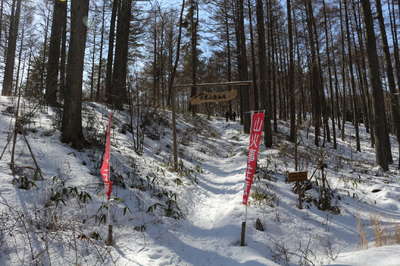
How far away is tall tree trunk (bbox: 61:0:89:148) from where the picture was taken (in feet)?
19.3

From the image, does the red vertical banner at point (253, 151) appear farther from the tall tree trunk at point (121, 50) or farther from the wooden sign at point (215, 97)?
the tall tree trunk at point (121, 50)

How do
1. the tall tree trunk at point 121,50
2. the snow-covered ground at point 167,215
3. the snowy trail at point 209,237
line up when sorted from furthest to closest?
the tall tree trunk at point 121,50 → the snowy trail at point 209,237 → the snow-covered ground at point 167,215

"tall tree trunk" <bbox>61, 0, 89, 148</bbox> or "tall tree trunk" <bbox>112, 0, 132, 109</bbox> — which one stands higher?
"tall tree trunk" <bbox>112, 0, 132, 109</bbox>

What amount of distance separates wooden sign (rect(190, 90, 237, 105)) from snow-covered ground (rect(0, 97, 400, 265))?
235 cm

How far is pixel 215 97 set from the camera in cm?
688

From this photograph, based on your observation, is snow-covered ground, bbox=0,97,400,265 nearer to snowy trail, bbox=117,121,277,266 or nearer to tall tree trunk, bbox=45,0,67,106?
snowy trail, bbox=117,121,277,266

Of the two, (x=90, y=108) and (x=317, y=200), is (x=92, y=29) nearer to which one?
(x=90, y=108)

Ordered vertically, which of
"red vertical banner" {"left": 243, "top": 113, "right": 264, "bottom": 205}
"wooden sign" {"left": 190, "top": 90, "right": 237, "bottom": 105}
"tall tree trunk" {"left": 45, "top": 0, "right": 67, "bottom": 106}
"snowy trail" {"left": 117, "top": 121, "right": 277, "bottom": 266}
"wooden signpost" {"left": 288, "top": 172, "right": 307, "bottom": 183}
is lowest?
"snowy trail" {"left": 117, "top": 121, "right": 277, "bottom": 266}

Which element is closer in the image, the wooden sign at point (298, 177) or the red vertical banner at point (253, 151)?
the red vertical banner at point (253, 151)

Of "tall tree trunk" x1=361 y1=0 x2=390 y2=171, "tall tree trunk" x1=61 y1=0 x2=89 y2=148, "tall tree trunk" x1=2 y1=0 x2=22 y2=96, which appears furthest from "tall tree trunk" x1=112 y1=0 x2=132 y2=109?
"tall tree trunk" x1=361 y1=0 x2=390 y2=171

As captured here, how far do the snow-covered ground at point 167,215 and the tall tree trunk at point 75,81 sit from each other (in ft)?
1.20

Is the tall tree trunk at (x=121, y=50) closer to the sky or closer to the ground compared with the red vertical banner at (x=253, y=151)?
closer to the sky

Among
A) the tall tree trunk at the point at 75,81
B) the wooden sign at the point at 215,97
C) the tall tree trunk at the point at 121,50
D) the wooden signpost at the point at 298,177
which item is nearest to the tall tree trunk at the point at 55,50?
the tall tree trunk at the point at 121,50

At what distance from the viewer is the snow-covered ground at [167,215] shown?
123 inches
